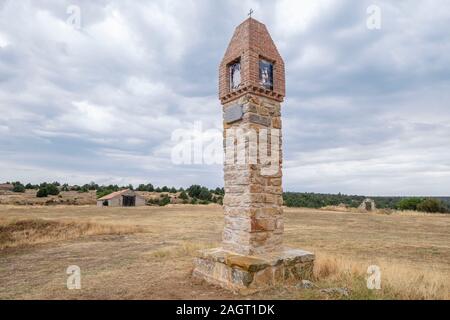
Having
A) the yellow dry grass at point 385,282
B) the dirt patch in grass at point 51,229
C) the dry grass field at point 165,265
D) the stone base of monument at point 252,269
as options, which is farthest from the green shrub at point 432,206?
the stone base of monument at point 252,269

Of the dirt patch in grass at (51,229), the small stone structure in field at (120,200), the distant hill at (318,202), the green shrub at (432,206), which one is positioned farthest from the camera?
the distant hill at (318,202)

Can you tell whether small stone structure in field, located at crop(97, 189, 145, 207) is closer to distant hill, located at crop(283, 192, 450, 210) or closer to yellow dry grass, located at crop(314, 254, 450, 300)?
distant hill, located at crop(283, 192, 450, 210)

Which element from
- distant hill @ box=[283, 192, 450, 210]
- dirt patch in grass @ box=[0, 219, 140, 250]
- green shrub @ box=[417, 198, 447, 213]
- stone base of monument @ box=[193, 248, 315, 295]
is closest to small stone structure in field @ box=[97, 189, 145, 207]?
distant hill @ box=[283, 192, 450, 210]

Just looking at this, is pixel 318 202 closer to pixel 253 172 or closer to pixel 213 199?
pixel 213 199

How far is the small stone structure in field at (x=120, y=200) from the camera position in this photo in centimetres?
5319

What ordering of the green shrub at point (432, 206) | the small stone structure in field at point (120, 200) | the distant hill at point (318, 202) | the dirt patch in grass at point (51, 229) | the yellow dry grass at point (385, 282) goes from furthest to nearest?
the distant hill at point (318, 202)
the small stone structure in field at point (120, 200)
the green shrub at point (432, 206)
the dirt patch in grass at point (51, 229)
the yellow dry grass at point (385, 282)

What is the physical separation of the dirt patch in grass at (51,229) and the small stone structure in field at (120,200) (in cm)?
3077

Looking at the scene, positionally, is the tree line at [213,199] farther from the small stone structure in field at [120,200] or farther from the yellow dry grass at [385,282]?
the yellow dry grass at [385,282]

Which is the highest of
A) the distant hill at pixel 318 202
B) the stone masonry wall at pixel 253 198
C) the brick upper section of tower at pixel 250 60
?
the brick upper section of tower at pixel 250 60

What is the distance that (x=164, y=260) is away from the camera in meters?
11.2

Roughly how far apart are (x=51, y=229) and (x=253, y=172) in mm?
18936

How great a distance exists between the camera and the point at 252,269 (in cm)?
699
